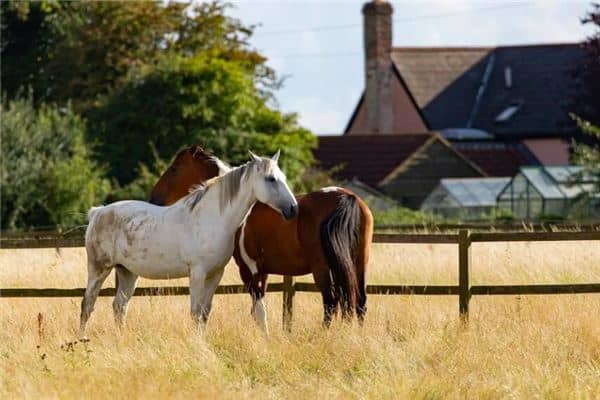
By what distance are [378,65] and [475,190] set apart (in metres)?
19.2

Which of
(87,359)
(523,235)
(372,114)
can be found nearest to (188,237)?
(87,359)

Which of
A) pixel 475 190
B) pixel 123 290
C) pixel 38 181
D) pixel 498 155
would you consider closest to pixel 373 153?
pixel 498 155

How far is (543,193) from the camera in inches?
1821

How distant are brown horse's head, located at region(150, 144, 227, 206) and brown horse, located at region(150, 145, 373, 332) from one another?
1019mm

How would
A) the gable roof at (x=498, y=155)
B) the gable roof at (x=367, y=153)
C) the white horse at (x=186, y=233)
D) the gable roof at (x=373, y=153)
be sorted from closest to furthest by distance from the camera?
the white horse at (x=186, y=233) < the gable roof at (x=373, y=153) < the gable roof at (x=367, y=153) < the gable roof at (x=498, y=155)

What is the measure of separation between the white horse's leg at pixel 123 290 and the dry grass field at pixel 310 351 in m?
0.15

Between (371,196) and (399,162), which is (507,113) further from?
(371,196)

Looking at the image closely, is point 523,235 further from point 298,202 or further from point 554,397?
point 554,397

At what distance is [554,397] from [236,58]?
133 feet

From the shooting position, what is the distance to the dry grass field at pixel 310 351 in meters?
11.7

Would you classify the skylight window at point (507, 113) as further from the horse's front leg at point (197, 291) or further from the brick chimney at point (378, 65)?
the horse's front leg at point (197, 291)

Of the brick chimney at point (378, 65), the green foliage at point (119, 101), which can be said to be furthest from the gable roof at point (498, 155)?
the green foliage at point (119, 101)

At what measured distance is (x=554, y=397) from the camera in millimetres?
11555

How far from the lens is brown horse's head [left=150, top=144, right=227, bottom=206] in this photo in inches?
632
